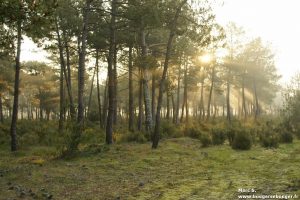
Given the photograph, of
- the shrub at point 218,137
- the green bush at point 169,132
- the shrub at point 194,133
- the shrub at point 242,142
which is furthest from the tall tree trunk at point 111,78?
the shrub at point 242,142

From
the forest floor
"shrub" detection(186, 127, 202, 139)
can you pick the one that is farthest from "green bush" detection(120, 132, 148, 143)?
"shrub" detection(186, 127, 202, 139)

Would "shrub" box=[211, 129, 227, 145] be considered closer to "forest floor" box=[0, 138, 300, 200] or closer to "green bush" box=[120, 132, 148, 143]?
"forest floor" box=[0, 138, 300, 200]

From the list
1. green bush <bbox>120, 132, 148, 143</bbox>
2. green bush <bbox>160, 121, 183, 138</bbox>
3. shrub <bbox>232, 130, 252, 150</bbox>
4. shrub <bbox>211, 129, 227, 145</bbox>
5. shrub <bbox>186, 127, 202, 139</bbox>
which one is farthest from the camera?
green bush <bbox>160, 121, 183, 138</bbox>

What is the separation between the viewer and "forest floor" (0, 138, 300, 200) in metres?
6.73

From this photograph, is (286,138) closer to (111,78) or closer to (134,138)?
(134,138)

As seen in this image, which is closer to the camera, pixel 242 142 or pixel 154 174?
pixel 154 174

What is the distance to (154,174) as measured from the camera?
873 centimetres

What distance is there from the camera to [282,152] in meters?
10.9

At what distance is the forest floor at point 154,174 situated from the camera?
673 centimetres

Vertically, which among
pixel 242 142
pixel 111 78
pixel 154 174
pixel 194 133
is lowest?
pixel 154 174

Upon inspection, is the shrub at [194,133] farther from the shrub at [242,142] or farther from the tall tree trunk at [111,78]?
the tall tree trunk at [111,78]

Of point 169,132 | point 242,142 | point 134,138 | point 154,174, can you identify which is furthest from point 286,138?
point 154,174

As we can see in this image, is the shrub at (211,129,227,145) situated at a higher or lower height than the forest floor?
higher

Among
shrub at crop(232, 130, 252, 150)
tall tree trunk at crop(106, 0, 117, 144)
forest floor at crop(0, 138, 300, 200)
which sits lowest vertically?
forest floor at crop(0, 138, 300, 200)
